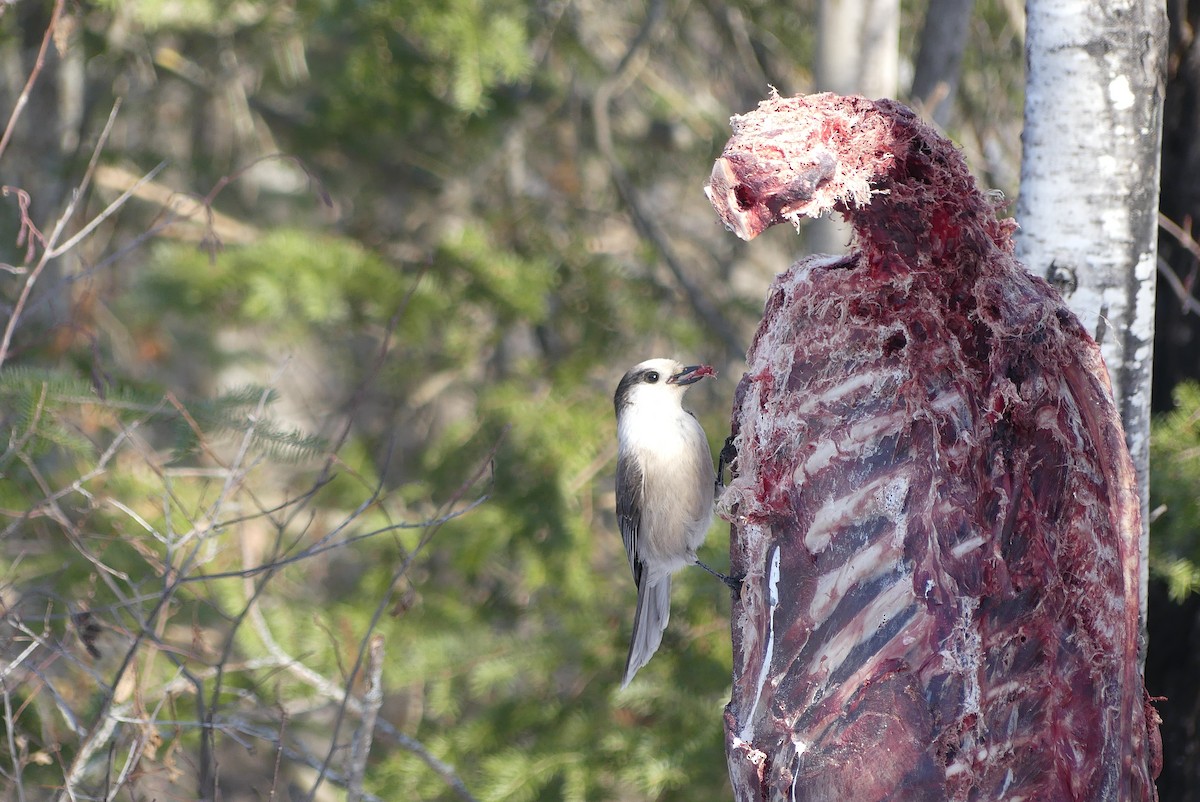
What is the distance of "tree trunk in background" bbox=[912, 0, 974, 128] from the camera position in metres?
4.97

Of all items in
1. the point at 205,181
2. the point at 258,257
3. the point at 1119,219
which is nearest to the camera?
the point at 1119,219

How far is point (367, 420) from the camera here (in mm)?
8867

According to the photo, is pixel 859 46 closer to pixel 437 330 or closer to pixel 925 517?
pixel 437 330

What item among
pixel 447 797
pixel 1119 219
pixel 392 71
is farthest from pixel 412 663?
pixel 1119 219

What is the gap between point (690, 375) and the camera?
3.56 meters

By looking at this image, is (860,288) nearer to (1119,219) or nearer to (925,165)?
(925,165)

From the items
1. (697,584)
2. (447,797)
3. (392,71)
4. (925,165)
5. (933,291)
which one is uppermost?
(392,71)

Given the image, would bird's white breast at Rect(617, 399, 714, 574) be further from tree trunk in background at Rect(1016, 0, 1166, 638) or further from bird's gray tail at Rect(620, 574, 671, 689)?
tree trunk in background at Rect(1016, 0, 1166, 638)

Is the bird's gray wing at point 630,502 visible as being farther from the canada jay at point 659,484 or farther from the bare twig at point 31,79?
the bare twig at point 31,79

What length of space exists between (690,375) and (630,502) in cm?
61

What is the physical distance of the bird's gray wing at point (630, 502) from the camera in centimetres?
387

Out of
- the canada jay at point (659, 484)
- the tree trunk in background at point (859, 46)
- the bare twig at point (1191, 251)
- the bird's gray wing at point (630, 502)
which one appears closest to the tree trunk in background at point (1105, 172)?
the bare twig at point (1191, 251)

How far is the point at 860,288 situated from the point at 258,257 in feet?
13.8

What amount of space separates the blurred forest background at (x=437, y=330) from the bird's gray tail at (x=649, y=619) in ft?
2.48
